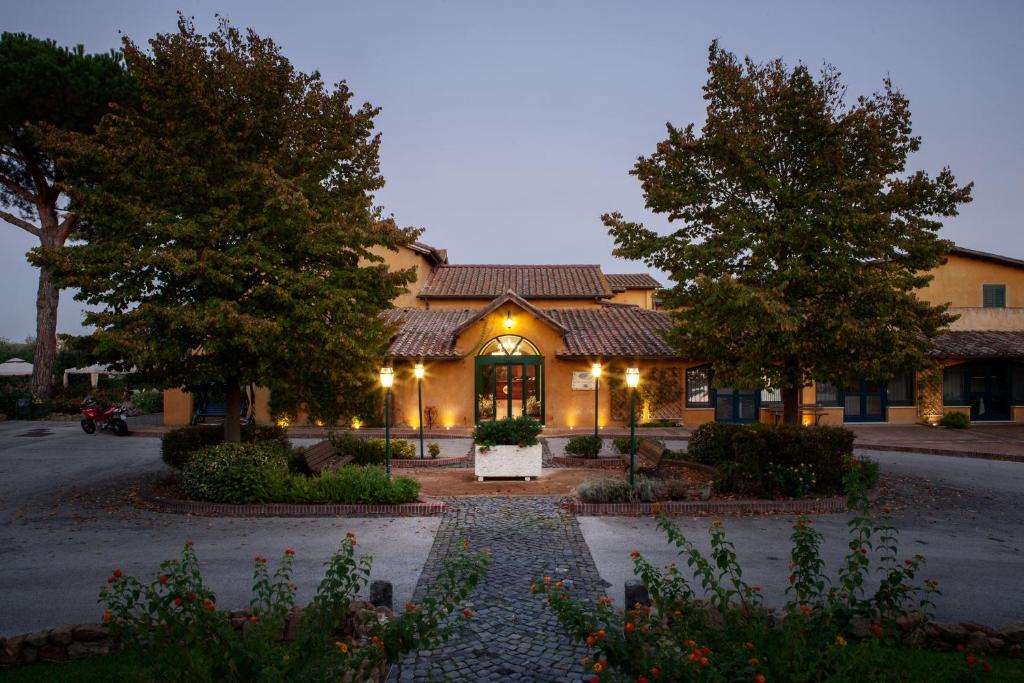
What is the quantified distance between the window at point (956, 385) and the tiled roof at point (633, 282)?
1838cm

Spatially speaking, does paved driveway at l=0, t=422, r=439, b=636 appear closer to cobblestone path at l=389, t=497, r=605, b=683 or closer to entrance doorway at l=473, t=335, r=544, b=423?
cobblestone path at l=389, t=497, r=605, b=683

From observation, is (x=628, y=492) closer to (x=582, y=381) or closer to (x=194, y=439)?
(x=194, y=439)

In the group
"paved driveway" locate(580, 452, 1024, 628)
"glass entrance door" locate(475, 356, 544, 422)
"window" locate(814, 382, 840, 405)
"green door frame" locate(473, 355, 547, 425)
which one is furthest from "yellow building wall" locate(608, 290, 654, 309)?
"paved driveway" locate(580, 452, 1024, 628)

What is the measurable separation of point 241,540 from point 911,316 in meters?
13.0

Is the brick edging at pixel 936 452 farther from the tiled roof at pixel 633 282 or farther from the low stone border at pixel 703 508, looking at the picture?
the tiled roof at pixel 633 282

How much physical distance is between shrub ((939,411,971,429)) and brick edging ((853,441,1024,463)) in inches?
281

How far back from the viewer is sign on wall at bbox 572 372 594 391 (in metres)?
23.4

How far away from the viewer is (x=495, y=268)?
116ft

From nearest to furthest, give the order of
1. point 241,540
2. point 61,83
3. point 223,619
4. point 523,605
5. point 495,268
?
point 223,619
point 523,605
point 241,540
point 61,83
point 495,268

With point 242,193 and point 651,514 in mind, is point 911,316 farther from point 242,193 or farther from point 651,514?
point 242,193

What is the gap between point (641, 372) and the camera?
23594 millimetres

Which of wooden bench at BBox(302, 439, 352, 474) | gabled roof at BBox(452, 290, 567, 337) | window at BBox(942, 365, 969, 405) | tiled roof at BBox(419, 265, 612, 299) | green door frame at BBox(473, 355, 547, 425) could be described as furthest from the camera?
tiled roof at BBox(419, 265, 612, 299)

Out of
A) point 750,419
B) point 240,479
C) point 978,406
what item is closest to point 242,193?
point 240,479

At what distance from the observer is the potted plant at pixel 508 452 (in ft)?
44.7
